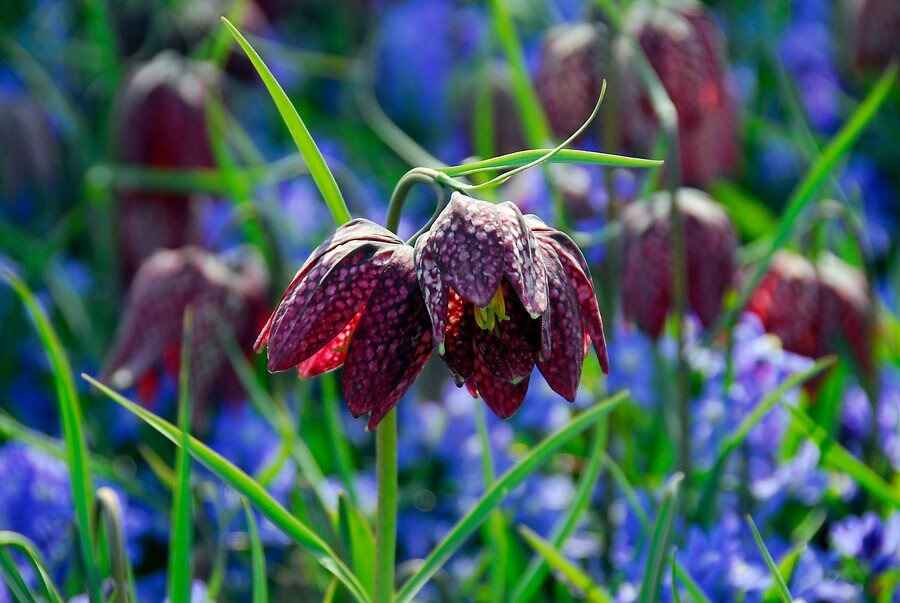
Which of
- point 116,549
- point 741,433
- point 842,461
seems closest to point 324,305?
point 116,549

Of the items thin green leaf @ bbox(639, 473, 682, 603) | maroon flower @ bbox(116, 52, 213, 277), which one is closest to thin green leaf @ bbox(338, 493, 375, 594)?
thin green leaf @ bbox(639, 473, 682, 603)

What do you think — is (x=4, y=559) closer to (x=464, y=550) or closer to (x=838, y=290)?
(x=464, y=550)

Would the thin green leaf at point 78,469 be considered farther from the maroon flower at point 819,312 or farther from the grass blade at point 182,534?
the maroon flower at point 819,312

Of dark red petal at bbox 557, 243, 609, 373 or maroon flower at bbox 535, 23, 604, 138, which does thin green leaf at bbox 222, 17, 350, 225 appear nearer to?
dark red petal at bbox 557, 243, 609, 373

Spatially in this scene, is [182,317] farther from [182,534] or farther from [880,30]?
[880,30]

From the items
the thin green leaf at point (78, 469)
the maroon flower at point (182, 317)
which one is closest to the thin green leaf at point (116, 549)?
the thin green leaf at point (78, 469)

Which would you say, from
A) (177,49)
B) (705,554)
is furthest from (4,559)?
(177,49)
